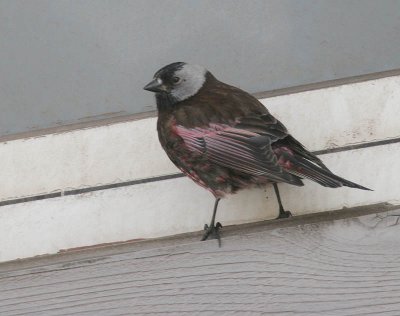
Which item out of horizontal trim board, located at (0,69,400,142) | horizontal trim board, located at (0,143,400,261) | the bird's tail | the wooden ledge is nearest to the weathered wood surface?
the wooden ledge

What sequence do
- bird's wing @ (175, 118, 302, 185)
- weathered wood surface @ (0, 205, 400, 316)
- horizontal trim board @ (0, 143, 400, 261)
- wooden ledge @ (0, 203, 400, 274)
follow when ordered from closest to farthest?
weathered wood surface @ (0, 205, 400, 316)
wooden ledge @ (0, 203, 400, 274)
bird's wing @ (175, 118, 302, 185)
horizontal trim board @ (0, 143, 400, 261)

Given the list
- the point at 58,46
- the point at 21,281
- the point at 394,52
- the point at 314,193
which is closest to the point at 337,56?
the point at 394,52

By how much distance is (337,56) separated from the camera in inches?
116

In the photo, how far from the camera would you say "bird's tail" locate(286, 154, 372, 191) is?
2652mm

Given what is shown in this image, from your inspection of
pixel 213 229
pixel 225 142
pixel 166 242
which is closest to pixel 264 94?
pixel 225 142

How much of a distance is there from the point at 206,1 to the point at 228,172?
0.53 metres

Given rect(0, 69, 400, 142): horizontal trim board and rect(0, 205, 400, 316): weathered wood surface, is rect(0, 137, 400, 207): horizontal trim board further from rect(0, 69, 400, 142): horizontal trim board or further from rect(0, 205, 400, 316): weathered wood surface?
rect(0, 205, 400, 316): weathered wood surface

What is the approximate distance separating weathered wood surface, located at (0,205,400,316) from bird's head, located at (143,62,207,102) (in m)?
0.69

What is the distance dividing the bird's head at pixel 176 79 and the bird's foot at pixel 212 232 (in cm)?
46

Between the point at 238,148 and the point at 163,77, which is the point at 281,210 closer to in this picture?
the point at 238,148

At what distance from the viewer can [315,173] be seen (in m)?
2.72

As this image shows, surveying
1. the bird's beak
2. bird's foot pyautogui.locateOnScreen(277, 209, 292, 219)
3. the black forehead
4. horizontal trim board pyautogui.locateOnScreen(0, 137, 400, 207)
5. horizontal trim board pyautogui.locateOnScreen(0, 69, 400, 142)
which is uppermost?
the black forehead

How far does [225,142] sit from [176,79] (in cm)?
34

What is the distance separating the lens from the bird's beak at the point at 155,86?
9.64 feet
